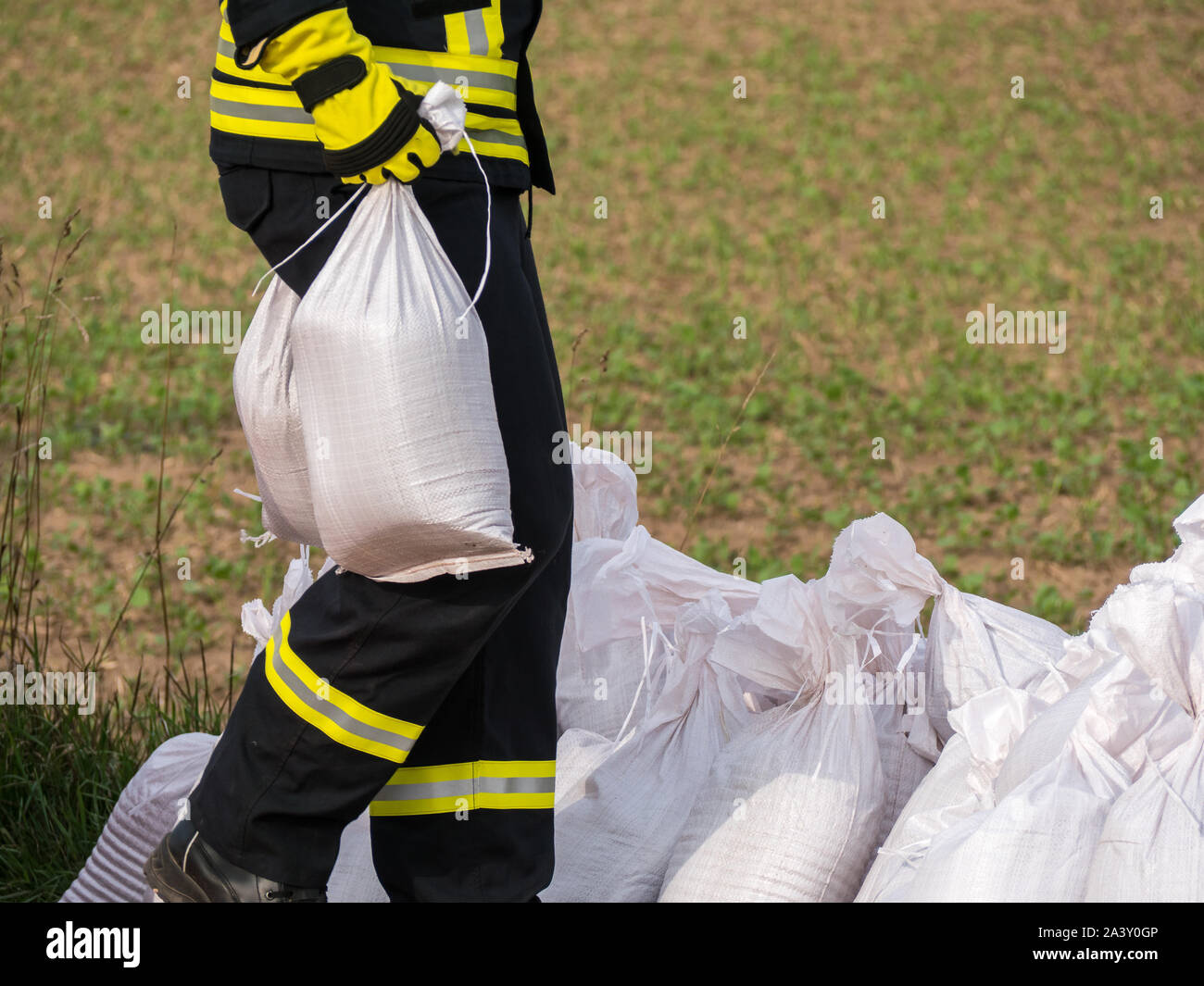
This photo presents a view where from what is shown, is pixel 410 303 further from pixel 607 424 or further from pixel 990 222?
pixel 990 222

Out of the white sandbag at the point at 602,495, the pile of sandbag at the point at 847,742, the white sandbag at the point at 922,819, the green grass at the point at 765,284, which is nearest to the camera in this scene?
the pile of sandbag at the point at 847,742

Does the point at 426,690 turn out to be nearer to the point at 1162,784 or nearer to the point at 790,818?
the point at 790,818

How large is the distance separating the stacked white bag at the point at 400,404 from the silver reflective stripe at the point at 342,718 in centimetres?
17

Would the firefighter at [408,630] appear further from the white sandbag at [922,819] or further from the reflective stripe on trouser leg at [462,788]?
the white sandbag at [922,819]

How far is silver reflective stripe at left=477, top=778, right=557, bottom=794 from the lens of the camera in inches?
73.7

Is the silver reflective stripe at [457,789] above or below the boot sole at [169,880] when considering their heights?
above

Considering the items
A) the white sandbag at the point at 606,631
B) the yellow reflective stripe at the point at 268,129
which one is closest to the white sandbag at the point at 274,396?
the yellow reflective stripe at the point at 268,129

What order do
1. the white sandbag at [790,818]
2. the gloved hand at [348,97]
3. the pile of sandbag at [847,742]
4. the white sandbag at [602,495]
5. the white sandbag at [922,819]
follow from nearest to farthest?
the gloved hand at [348,97] → the pile of sandbag at [847,742] → the white sandbag at [922,819] → the white sandbag at [790,818] → the white sandbag at [602,495]

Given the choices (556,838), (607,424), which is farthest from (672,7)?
(556,838)

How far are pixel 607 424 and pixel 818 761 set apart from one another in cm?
329

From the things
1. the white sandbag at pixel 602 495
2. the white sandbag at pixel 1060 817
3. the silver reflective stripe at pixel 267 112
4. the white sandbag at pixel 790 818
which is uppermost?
the silver reflective stripe at pixel 267 112

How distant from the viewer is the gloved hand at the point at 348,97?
5.23ft

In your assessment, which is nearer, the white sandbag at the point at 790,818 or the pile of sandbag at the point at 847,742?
the pile of sandbag at the point at 847,742

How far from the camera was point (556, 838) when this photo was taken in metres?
2.22
